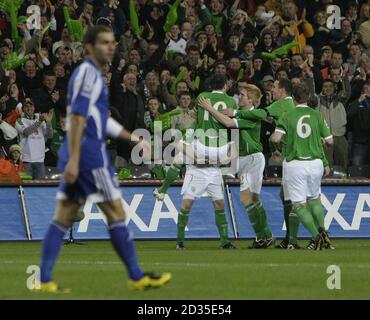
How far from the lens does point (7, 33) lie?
26.7 m

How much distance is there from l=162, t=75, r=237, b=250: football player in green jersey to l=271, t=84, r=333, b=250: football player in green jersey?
3.13ft

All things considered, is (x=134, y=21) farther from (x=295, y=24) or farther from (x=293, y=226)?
(x=293, y=226)

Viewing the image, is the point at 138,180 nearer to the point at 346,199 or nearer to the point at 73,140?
the point at 346,199

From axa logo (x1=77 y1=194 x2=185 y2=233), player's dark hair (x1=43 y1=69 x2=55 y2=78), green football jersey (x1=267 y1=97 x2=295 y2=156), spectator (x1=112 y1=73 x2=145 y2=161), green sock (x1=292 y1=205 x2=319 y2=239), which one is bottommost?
axa logo (x1=77 y1=194 x2=185 y2=233)

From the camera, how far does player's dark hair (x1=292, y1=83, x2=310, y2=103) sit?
1908 centimetres

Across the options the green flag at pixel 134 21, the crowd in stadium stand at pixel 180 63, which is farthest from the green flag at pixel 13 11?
the green flag at pixel 134 21

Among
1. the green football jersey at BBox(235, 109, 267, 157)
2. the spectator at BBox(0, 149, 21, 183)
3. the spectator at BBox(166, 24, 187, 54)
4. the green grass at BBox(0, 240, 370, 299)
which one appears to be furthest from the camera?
the spectator at BBox(166, 24, 187, 54)

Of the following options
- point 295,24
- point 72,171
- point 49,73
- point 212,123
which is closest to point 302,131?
point 212,123

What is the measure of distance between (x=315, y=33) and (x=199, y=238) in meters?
7.63

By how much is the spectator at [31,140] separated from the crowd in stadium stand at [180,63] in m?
0.02

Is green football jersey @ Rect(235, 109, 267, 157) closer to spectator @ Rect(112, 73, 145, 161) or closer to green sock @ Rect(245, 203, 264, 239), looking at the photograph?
green sock @ Rect(245, 203, 264, 239)

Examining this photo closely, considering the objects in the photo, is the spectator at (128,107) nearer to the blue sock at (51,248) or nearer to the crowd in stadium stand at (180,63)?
the crowd in stadium stand at (180,63)

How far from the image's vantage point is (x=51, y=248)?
11.9 m

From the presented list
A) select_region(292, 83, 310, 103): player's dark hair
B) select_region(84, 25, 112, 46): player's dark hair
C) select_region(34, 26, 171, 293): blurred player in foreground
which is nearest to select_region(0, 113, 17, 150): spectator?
select_region(292, 83, 310, 103): player's dark hair
